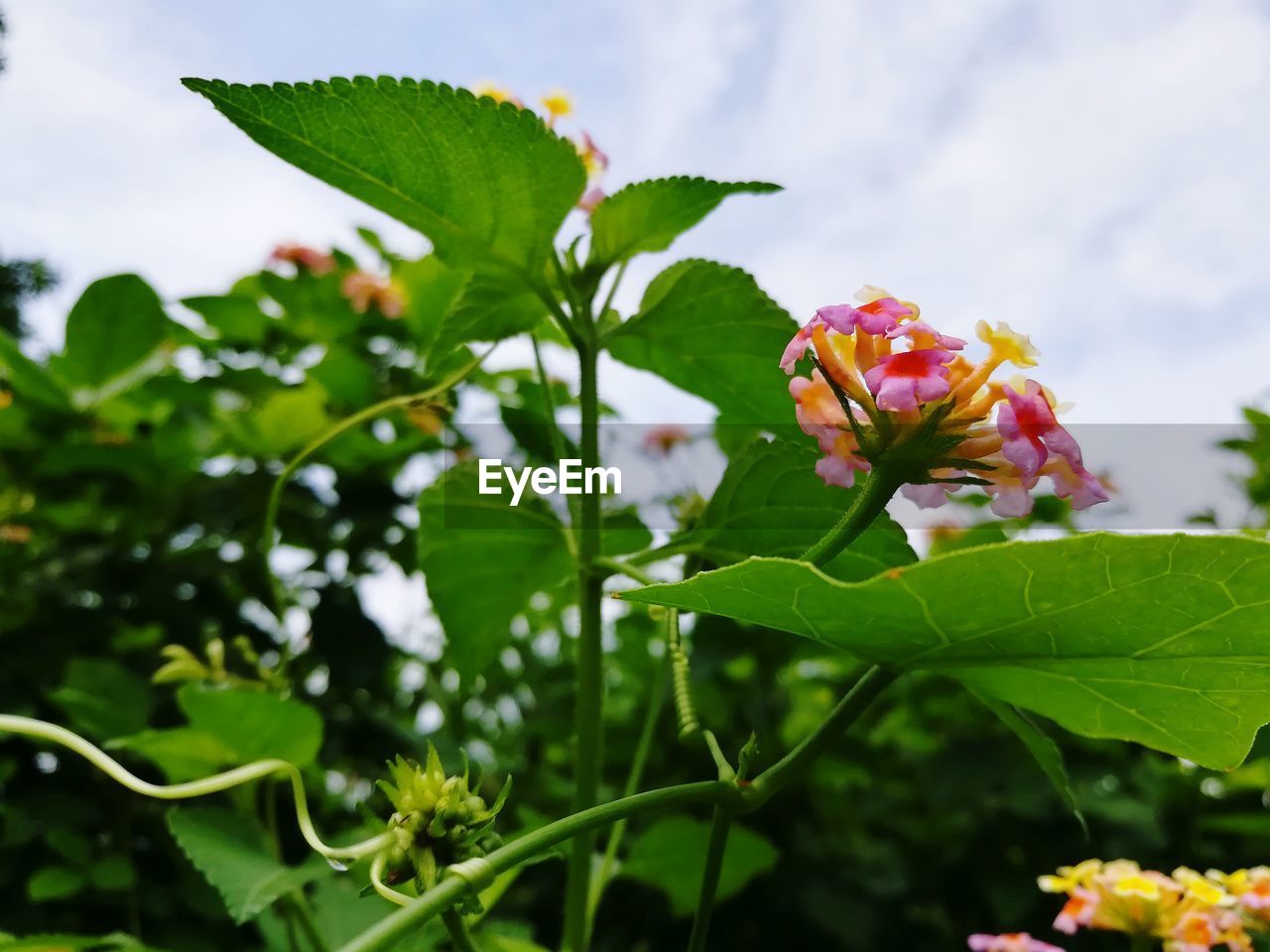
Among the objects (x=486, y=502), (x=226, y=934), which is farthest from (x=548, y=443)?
(x=226, y=934)

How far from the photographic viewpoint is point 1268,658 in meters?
0.33

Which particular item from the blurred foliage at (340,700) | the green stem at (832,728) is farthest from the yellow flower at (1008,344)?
the blurred foliage at (340,700)

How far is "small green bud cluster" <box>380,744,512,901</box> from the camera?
34cm

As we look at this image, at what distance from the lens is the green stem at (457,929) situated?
354 mm

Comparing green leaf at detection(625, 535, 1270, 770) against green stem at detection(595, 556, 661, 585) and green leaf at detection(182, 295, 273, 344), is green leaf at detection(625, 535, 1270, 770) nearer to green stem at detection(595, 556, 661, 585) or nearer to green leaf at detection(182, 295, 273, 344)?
green stem at detection(595, 556, 661, 585)

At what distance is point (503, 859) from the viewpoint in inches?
12.3

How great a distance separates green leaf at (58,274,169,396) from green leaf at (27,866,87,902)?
1.50 ft

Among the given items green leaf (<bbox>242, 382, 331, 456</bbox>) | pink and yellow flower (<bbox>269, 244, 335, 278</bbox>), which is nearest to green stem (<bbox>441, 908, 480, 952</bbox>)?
green leaf (<bbox>242, 382, 331, 456</bbox>)

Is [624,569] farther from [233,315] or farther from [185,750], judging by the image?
[233,315]

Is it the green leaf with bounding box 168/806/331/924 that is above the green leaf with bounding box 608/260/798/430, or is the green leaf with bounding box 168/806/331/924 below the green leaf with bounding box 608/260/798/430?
below

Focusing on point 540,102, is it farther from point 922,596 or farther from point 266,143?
point 922,596

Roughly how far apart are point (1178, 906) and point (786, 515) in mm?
302

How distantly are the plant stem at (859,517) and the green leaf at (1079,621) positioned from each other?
0.03 meters

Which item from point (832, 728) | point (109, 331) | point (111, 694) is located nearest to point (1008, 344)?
point (832, 728)
